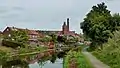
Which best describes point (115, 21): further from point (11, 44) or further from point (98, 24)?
point (11, 44)

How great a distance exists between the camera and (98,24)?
49.4 metres

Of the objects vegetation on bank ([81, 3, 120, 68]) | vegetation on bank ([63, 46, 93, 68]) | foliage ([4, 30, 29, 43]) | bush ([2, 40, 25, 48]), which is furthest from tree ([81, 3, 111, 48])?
foliage ([4, 30, 29, 43])

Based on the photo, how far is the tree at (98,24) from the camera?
48188mm

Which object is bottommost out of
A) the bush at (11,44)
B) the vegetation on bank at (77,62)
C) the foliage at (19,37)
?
the vegetation on bank at (77,62)

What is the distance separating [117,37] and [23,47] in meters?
38.0

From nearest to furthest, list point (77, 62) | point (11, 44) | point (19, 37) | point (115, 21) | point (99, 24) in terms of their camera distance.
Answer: point (77, 62) < point (115, 21) < point (99, 24) < point (11, 44) < point (19, 37)

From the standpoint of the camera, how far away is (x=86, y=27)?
54.3 metres

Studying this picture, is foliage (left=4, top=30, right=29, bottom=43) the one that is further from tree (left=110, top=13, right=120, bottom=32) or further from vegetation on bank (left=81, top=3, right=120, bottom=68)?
tree (left=110, top=13, right=120, bottom=32)

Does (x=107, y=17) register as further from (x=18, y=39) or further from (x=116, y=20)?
(x=18, y=39)

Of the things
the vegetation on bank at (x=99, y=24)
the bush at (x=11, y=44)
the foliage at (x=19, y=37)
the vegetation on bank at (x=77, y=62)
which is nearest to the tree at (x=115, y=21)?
the vegetation on bank at (x=99, y=24)

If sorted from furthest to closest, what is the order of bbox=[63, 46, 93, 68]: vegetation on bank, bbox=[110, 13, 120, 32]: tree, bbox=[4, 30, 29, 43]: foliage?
1. bbox=[4, 30, 29, 43]: foliage
2. bbox=[110, 13, 120, 32]: tree
3. bbox=[63, 46, 93, 68]: vegetation on bank

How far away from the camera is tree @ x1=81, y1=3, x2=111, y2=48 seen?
4819 cm

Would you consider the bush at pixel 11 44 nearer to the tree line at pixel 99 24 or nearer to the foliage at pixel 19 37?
the foliage at pixel 19 37

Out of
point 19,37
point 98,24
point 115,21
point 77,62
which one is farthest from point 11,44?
point 77,62
